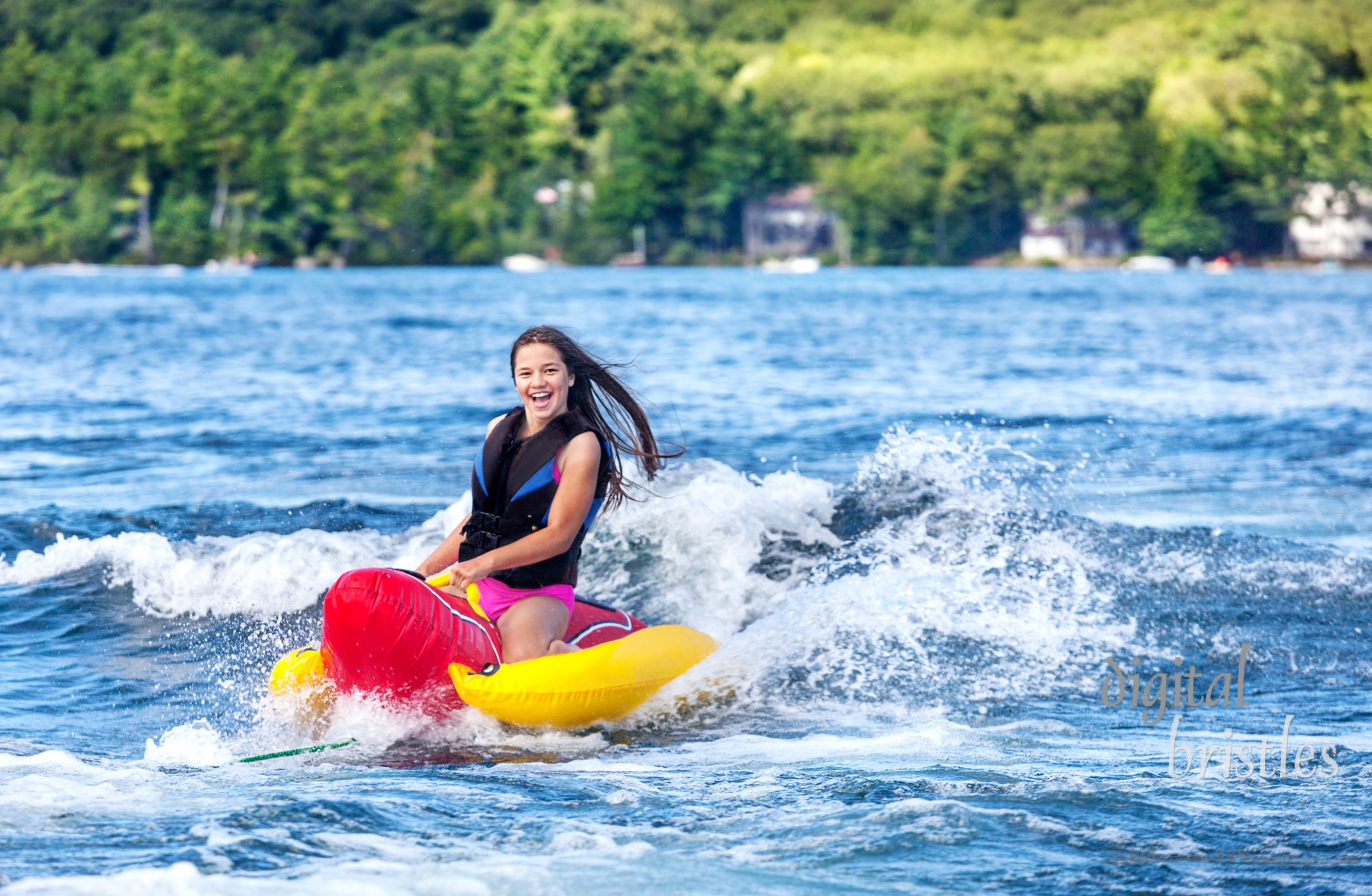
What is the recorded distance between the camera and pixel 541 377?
543 centimetres

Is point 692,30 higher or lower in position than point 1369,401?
higher

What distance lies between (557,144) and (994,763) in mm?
103483

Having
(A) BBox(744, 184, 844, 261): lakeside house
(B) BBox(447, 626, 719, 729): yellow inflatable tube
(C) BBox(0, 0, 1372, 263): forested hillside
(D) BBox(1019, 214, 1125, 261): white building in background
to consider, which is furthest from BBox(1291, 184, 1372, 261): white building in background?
(B) BBox(447, 626, 719, 729): yellow inflatable tube

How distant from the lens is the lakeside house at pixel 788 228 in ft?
343

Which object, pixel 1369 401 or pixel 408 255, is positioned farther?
pixel 408 255

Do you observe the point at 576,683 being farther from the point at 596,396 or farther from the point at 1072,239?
the point at 1072,239

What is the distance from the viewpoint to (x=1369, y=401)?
16.4 metres

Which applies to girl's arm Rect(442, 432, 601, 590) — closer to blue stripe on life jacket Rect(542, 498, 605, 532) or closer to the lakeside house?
blue stripe on life jacket Rect(542, 498, 605, 532)

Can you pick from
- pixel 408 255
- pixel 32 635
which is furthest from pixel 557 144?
pixel 32 635

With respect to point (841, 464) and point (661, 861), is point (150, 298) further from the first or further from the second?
point (661, 861)

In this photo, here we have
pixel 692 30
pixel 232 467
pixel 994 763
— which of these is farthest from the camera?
pixel 692 30

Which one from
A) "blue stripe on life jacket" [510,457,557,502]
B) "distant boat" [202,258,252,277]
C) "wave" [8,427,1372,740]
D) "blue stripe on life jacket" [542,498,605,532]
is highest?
"distant boat" [202,258,252,277]

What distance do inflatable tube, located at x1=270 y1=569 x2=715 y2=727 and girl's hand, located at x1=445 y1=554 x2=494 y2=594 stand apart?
0.38 feet

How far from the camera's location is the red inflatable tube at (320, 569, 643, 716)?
5.16 meters
